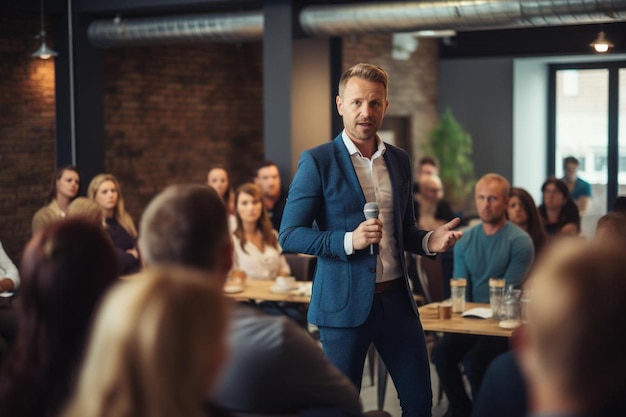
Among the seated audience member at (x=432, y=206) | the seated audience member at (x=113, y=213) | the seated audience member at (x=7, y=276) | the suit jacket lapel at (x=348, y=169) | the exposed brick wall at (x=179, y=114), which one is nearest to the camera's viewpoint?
the suit jacket lapel at (x=348, y=169)

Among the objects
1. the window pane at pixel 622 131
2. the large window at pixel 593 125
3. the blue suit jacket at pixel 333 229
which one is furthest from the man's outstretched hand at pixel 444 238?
the window pane at pixel 622 131

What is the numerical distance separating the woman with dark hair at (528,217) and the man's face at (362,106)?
286 cm

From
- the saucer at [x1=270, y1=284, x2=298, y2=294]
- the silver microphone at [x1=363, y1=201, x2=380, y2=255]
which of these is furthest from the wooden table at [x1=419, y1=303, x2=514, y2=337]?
the silver microphone at [x1=363, y1=201, x2=380, y2=255]

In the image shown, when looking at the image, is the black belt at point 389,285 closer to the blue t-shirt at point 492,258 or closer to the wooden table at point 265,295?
the blue t-shirt at point 492,258

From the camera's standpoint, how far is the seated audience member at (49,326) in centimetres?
184

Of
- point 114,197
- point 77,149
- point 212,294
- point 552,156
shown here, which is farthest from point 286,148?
point 212,294

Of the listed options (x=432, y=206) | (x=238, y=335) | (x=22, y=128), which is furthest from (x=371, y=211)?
(x=432, y=206)

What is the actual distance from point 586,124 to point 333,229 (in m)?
10.4

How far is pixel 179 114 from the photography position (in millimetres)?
11531

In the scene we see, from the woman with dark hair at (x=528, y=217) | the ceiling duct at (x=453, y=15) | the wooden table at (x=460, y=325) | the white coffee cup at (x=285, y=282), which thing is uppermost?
the ceiling duct at (x=453, y=15)

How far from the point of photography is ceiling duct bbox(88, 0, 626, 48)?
7.03 meters

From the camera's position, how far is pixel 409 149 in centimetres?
1362

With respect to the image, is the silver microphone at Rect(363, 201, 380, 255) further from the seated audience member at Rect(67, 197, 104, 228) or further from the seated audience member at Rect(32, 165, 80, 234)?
the seated audience member at Rect(32, 165, 80, 234)

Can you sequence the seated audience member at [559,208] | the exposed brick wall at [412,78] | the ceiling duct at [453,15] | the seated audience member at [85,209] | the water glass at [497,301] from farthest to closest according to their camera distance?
the exposed brick wall at [412,78] → the seated audience member at [559,208] → the ceiling duct at [453,15] → the seated audience member at [85,209] → the water glass at [497,301]
